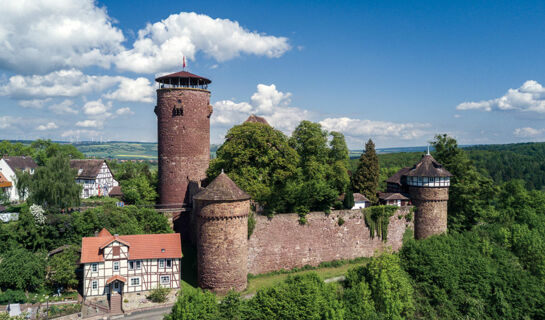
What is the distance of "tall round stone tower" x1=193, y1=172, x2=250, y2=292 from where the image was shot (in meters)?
25.2

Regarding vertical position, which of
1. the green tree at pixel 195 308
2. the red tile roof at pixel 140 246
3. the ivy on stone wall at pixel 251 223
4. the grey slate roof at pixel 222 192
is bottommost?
the green tree at pixel 195 308

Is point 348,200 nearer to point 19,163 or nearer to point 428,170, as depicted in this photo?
point 428,170

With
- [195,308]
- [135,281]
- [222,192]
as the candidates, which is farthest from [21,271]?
[222,192]

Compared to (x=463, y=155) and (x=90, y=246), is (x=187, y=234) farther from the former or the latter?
(x=463, y=155)

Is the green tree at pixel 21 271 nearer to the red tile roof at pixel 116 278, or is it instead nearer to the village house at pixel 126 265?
the village house at pixel 126 265

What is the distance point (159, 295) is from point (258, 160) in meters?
12.5

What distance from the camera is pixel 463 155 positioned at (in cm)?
3719

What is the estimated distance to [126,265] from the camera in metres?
25.3

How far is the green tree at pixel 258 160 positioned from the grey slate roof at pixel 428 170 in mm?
10758

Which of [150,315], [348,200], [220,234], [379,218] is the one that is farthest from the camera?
[348,200]

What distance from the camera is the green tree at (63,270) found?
24828 millimetres

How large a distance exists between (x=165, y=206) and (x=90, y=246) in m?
8.29

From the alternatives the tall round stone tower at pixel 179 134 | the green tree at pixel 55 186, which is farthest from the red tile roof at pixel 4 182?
the tall round stone tower at pixel 179 134

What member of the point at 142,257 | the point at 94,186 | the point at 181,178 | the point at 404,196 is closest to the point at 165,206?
the point at 181,178
